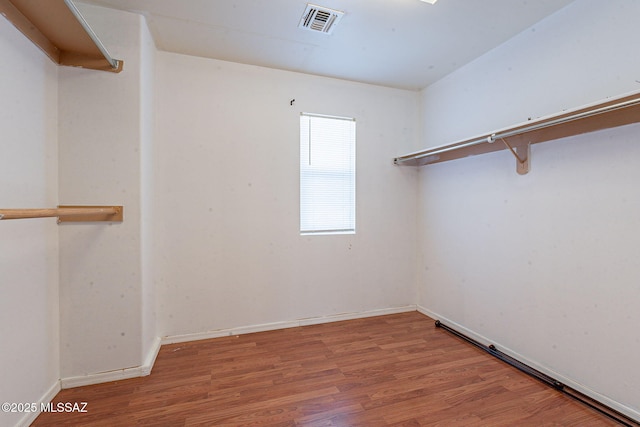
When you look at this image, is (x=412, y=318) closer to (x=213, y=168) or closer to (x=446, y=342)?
(x=446, y=342)

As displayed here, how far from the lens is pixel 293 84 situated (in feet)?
9.72

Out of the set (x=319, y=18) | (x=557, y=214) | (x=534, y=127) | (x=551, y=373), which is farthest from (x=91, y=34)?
(x=551, y=373)

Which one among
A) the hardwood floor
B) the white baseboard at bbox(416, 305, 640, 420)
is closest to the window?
the hardwood floor

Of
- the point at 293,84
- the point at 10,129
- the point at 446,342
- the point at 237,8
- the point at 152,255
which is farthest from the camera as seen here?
the point at 293,84

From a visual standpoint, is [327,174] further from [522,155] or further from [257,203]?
[522,155]

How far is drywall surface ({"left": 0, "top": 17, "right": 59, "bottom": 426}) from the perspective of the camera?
1.46 metres

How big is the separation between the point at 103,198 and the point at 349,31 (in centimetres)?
221

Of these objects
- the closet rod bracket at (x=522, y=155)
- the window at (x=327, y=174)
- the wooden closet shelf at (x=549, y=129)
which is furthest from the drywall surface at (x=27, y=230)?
the closet rod bracket at (x=522, y=155)

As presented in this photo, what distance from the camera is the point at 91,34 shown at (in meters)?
1.65

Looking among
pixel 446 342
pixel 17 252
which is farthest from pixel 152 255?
pixel 446 342

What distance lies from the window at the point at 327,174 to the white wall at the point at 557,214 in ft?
3.54

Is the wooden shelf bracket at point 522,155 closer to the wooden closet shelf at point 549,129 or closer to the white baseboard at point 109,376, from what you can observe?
the wooden closet shelf at point 549,129

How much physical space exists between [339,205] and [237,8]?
1.96 meters

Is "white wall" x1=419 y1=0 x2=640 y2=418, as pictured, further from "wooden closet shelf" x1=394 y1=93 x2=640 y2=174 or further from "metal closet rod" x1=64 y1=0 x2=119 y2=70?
"metal closet rod" x1=64 y1=0 x2=119 y2=70
